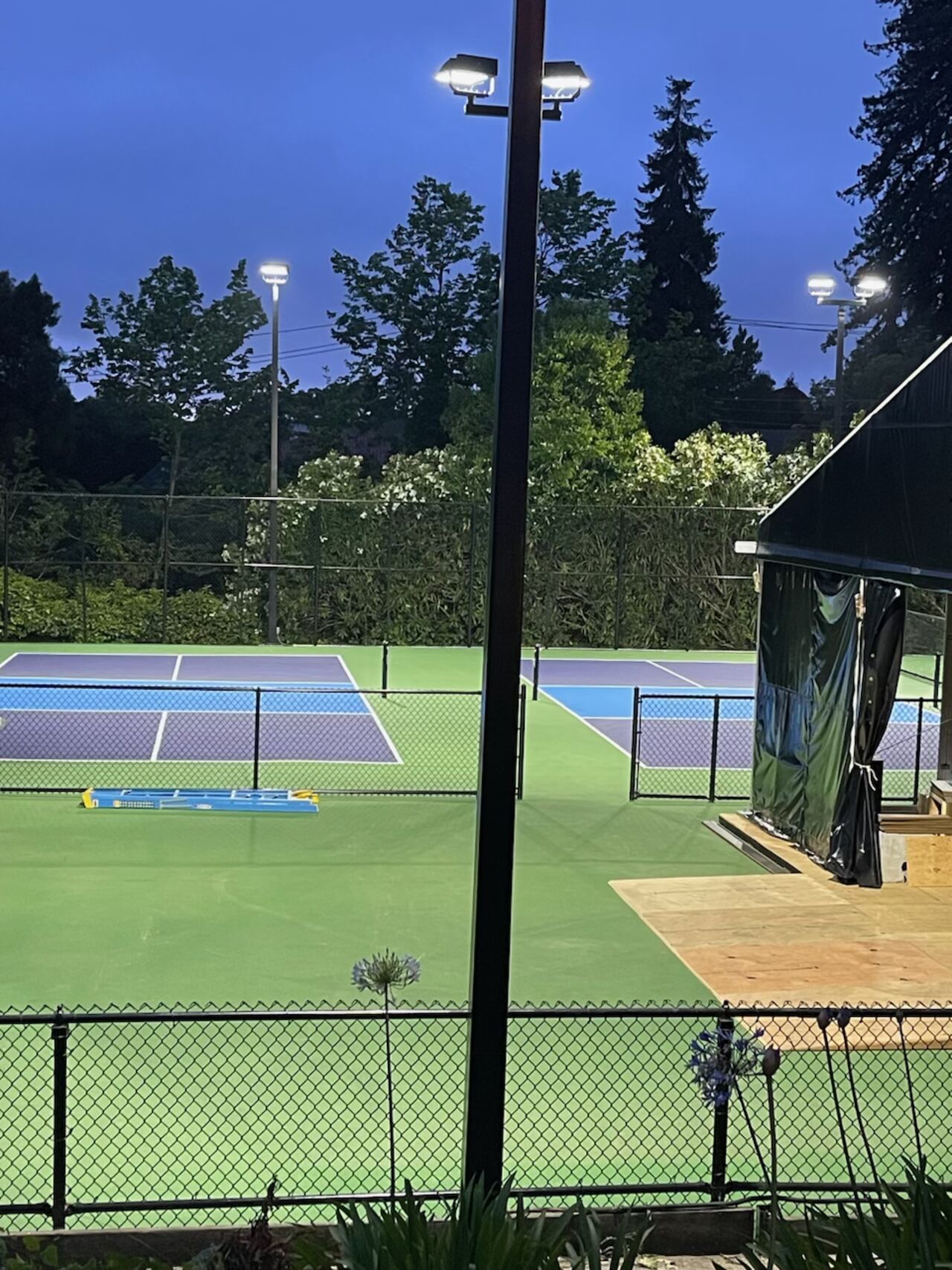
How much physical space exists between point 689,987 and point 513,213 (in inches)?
204

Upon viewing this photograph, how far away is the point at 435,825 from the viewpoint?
12320 mm

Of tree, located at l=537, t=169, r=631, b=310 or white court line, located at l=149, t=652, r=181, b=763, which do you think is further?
tree, located at l=537, t=169, r=631, b=310

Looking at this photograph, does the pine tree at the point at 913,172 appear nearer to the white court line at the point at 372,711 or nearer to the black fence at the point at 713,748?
the white court line at the point at 372,711

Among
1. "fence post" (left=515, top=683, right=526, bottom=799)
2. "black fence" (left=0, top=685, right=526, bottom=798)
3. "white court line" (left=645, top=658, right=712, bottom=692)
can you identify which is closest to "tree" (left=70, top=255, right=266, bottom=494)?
"white court line" (left=645, top=658, right=712, bottom=692)

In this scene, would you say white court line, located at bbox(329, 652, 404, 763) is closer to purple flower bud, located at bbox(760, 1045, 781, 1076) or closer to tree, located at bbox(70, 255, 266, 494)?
purple flower bud, located at bbox(760, 1045, 781, 1076)

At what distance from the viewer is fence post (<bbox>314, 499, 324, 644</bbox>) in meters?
28.3

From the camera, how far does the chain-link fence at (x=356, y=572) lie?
2817 cm

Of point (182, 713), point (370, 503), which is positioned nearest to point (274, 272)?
point (370, 503)

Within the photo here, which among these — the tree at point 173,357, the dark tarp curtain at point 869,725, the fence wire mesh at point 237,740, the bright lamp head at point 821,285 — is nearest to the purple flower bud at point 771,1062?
the dark tarp curtain at point 869,725

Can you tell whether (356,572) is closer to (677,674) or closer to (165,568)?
(165,568)

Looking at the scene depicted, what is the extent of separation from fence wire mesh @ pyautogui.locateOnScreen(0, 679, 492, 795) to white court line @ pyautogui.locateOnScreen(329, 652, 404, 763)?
3 cm

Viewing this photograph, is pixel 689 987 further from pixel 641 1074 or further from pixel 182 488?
pixel 182 488

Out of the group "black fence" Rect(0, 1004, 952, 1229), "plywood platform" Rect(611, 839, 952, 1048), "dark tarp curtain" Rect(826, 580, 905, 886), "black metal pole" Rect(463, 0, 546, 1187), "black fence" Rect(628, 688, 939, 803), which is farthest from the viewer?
"black fence" Rect(628, 688, 939, 803)

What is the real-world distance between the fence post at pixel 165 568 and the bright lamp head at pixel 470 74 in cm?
1827
